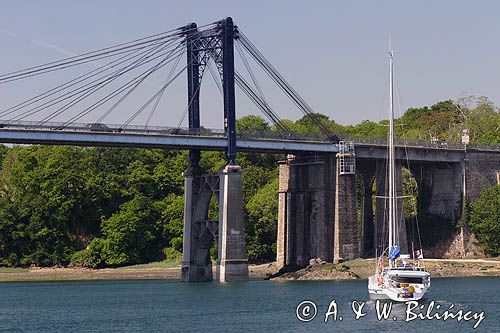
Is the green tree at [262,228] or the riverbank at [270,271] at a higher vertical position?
→ the green tree at [262,228]

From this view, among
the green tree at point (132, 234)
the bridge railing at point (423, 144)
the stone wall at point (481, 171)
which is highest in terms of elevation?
the bridge railing at point (423, 144)

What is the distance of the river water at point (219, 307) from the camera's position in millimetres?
74312

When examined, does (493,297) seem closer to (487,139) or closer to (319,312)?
(319,312)

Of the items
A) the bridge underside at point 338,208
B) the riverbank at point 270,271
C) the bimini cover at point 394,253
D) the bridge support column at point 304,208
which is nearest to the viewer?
the bimini cover at point 394,253

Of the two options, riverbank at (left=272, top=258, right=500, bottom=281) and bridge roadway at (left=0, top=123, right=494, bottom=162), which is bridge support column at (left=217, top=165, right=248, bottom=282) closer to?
bridge roadway at (left=0, top=123, right=494, bottom=162)

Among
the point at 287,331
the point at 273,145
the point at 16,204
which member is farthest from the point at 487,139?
the point at 287,331

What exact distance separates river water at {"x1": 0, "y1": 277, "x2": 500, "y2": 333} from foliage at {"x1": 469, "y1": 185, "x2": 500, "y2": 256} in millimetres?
15451

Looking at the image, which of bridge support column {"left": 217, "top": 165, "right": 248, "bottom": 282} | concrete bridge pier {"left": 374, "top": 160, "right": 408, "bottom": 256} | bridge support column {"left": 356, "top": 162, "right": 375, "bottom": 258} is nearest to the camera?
bridge support column {"left": 217, "top": 165, "right": 248, "bottom": 282}

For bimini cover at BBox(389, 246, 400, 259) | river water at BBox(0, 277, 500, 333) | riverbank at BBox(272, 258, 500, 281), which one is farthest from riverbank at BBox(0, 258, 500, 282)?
bimini cover at BBox(389, 246, 400, 259)

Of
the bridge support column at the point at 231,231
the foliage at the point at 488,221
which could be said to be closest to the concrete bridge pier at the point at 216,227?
the bridge support column at the point at 231,231

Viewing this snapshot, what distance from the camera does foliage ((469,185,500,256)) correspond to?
443ft

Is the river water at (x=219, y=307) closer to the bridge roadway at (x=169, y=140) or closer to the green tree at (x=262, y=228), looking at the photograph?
the bridge roadway at (x=169, y=140)

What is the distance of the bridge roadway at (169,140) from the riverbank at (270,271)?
12.0m

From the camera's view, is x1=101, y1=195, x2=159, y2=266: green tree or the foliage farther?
x1=101, y1=195, x2=159, y2=266: green tree
